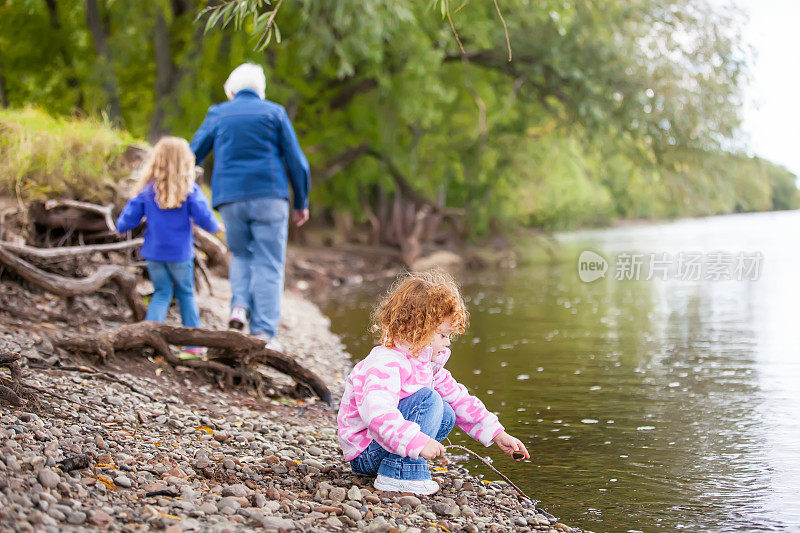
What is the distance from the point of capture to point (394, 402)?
11.8 ft

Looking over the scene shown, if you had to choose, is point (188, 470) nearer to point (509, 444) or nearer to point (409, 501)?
point (409, 501)

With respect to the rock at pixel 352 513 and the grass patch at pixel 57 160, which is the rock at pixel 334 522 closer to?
the rock at pixel 352 513

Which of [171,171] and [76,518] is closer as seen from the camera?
[76,518]

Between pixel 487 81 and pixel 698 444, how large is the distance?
607 inches

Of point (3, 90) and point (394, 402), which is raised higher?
point (3, 90)

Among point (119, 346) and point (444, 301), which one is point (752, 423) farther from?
point (119, 346)

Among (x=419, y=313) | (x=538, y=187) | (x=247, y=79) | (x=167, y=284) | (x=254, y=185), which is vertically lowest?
(x=167, y=284)

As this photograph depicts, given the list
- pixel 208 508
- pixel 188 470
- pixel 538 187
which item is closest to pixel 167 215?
pixel 188 470

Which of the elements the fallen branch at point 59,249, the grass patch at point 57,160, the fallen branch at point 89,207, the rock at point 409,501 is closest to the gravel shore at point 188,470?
the rock at point 409,501

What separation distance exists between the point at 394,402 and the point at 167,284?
3052mm

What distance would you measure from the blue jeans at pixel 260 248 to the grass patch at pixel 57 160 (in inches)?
74.8

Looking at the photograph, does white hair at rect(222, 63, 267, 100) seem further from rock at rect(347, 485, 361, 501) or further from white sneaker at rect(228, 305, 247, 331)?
rock at rect(347, 485, 361, 501)

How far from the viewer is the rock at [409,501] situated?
3582 mm

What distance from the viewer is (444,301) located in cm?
369
